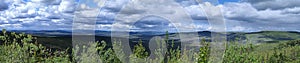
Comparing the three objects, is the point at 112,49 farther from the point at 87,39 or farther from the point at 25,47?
the point at 25,47

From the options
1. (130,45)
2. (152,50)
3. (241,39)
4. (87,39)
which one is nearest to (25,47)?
(87,39)

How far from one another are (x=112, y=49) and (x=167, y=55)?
1.85 metres

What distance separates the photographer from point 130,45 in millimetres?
11875

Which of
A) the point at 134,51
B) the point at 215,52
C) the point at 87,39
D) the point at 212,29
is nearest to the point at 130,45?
the point at 134,51

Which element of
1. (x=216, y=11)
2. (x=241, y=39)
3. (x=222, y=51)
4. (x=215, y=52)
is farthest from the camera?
(x=241, y=39)

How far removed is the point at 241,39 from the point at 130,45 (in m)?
4.49

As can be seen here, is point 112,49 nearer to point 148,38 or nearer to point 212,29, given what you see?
point 148,38

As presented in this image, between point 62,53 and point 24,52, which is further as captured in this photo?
point 62,53

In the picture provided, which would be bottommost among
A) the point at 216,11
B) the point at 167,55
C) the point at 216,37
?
the point at 167,55

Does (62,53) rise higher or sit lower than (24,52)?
lower

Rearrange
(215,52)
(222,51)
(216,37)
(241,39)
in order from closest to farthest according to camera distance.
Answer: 1. (216,37)
2. (215,52)
3. (222,51)
4. (241,39)

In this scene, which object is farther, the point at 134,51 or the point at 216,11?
the point at 134,51

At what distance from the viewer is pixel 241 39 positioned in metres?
13.7

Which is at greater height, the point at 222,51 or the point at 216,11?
the point at 216,11
